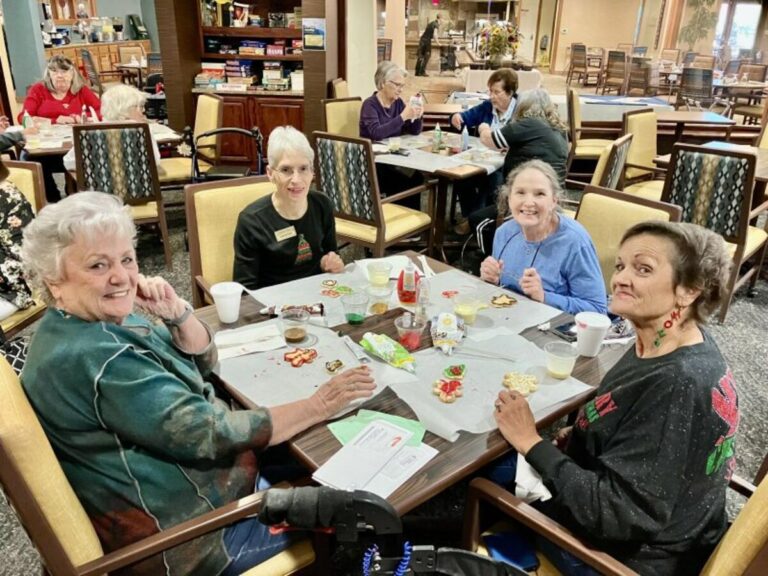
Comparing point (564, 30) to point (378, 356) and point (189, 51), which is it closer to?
point (189, 51)

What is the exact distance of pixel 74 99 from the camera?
16.1 ft

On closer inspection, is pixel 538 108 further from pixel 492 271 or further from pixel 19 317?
pixel 19 317

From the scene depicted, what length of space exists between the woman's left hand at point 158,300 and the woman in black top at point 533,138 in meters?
2.59

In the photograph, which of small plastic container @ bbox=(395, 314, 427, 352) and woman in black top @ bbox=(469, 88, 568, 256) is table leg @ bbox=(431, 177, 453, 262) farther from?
small plastic container @ bbox=(395, 314, 427, 352)

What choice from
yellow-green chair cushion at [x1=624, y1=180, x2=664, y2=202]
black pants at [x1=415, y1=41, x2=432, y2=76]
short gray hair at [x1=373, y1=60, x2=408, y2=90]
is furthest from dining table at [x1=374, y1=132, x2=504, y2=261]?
black pants at [x1=415, y1=41, x2=432, y2=76]

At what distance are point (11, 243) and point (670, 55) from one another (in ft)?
52.5

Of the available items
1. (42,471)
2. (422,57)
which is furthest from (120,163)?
(422,57)

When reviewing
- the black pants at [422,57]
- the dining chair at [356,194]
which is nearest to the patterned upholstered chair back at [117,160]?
the dining chair at [356,194]

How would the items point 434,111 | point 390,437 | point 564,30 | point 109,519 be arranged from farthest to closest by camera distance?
point 564,30
point 434,111
point 390,437
point 109,519

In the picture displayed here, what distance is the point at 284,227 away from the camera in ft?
7.55

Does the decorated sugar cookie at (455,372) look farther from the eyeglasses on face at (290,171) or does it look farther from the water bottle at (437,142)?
the water bottle at (437,142)

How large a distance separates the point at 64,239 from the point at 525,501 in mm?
1189

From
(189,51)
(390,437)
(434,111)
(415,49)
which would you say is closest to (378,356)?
(390,437)

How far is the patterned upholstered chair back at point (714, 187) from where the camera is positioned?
10.6ft
